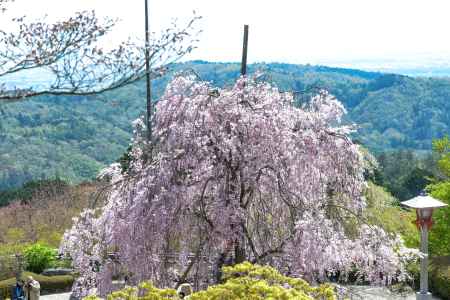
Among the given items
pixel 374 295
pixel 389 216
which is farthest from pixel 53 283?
pixel 389 216

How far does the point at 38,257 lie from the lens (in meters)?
17.4

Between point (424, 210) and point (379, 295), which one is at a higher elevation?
point (424, 210)

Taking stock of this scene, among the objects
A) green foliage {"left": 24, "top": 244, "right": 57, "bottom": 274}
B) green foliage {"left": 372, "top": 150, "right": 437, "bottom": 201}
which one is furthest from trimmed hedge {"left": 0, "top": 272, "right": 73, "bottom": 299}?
green foliage {"left": 372, "top": 150, "right": 437, "bottom": 201}

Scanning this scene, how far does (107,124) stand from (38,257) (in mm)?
106485

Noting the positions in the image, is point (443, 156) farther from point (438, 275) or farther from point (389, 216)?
point (438, 275)

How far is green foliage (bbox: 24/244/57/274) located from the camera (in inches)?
683

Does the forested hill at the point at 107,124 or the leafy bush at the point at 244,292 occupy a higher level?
the leafy bush at the point at 244,292

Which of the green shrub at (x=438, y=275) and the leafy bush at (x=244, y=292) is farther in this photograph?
the green shrub at (x=438, y=275)

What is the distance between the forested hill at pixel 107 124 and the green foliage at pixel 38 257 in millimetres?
66150

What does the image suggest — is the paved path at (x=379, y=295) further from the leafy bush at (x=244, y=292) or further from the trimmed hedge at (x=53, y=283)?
the leafy bush at (x=244, y=292)

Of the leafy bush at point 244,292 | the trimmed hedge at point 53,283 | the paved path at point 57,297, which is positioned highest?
the leafy bush at point 244,292

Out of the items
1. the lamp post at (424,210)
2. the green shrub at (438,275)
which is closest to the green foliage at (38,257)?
the green shrub at (438,275)

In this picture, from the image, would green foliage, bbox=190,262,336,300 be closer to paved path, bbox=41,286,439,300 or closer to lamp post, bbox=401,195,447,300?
lamp post, bbox=401,195,447,300

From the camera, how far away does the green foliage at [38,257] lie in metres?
17.3
